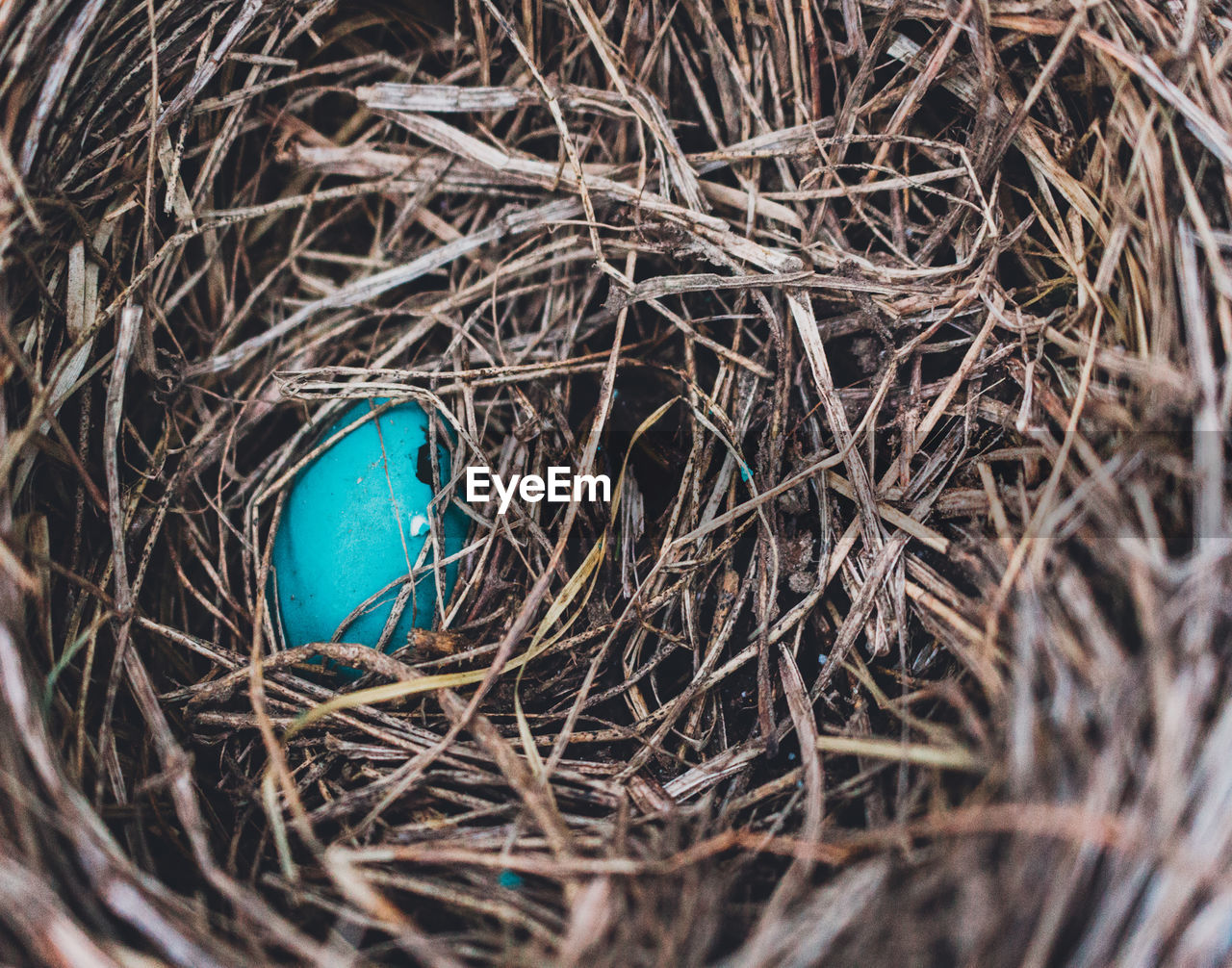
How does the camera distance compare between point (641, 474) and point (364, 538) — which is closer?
point (364, 538)

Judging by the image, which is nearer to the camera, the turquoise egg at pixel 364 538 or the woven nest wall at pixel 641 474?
the woven nest wall at pixel 641 474

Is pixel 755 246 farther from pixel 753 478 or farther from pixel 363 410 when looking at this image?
pixel 363 410

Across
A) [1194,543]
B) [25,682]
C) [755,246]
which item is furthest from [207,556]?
[1194,543]

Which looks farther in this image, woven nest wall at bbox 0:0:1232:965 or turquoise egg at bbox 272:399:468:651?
turquoise egg at bbox 272:399:468:651
